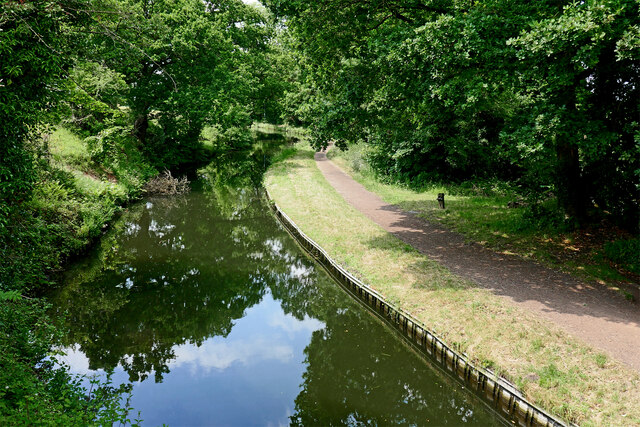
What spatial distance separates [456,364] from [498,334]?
0.96 meters

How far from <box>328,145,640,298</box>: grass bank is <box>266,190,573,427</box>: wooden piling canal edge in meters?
4.35

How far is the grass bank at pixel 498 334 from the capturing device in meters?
5.54

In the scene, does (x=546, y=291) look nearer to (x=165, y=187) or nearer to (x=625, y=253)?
(x=625, y=253)

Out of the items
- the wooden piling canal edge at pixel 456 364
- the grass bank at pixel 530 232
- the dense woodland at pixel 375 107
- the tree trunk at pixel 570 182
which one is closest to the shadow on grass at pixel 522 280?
the grass bank at pixel 530 232

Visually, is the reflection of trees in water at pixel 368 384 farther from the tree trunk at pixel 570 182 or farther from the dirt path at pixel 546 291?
the tree trunk at pixel 570 182

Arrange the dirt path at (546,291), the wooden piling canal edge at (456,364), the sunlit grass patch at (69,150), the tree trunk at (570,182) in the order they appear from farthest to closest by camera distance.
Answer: the sunlit grass patch at (69,150) < the tree trunk at (570,182) < the dirt path at (546,291) < the wooden piling canal edge at (456,364)

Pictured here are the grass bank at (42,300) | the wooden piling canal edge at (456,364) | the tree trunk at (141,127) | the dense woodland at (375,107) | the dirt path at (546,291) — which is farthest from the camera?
the tree trunk at (141,127)

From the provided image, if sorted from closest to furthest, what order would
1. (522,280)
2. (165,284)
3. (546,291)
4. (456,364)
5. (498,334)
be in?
(456,364) < (498,334) < (546,291) < (522,280) < (165,284)

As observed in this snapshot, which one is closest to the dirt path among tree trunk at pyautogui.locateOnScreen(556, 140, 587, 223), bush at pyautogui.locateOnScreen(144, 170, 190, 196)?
tree trunk at pyautogui.locateOnScreen(556, 140, 587, 223)

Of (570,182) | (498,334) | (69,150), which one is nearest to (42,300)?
(498,334)

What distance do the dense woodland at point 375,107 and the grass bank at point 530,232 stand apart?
37cm

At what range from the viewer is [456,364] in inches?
275

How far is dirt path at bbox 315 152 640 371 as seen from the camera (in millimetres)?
6871

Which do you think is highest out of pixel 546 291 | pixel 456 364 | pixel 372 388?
pixel 546 291
